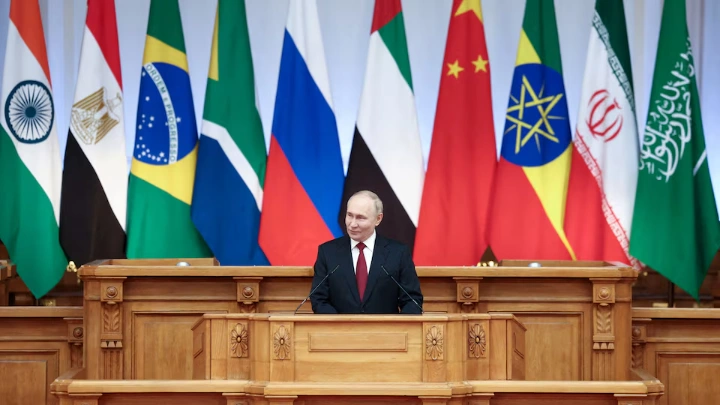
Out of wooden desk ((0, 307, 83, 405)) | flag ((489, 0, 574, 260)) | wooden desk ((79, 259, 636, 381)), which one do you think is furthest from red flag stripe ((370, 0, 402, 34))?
wooden desk ((0, 307, 83, 405))

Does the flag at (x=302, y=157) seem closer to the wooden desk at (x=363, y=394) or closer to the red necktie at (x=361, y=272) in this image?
the red necktie at (x=361, y=272)

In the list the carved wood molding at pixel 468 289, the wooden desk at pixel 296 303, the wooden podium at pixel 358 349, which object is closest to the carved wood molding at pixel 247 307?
the wooden desk at pixel 296 303

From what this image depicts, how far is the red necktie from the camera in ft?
15.7

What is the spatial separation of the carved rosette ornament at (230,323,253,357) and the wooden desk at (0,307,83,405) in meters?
1.81

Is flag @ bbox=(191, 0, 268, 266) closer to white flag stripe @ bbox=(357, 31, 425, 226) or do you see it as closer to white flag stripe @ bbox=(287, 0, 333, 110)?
white flag stripe @ bbox=(287, 0, 333, 110)

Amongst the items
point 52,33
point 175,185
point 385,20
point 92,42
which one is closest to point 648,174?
point 385,20

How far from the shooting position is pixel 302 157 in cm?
690

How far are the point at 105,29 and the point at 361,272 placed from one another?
309 centimetres

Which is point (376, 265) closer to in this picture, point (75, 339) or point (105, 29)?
point (75, 339)

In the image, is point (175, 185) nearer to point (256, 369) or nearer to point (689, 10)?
point (256, 369)

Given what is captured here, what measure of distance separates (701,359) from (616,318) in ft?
2.15

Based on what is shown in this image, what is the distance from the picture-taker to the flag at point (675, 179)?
6621mm

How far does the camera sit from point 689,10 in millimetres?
7742

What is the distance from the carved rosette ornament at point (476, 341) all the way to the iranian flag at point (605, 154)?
8.59 feet
